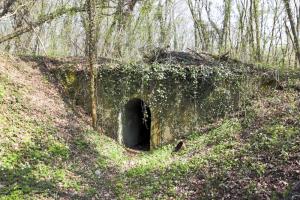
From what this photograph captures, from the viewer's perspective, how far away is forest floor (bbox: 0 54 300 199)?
26.4 ft

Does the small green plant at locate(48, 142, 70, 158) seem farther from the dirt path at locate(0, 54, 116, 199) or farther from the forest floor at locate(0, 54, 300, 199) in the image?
the dirt path at locate(0, 54, 116, 199)

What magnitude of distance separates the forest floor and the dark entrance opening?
228 centimetres

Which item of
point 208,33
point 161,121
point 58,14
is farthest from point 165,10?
point 161,121

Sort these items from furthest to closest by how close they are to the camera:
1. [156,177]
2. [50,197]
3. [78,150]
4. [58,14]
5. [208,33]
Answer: [208,33], [58,14], [78,150], [156,177], [50,197]

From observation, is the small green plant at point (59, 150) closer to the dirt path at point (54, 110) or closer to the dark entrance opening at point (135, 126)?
the dirt path at point (54, 110)

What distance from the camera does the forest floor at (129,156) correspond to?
26.4 feet

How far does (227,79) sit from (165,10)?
25.8ft

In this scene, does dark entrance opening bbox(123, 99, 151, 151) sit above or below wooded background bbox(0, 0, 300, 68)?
below

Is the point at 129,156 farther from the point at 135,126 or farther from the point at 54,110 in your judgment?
the point at 135,126

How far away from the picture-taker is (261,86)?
43.3 ft

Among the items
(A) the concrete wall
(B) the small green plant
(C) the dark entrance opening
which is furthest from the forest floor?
(C) the dark entrance opening

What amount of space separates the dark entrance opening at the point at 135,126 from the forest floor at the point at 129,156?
2.28 m

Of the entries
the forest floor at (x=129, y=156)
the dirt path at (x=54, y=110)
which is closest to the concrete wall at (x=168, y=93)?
the forest floor at (x=129, y=156)

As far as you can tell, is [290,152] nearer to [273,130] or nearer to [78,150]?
[273,130]
